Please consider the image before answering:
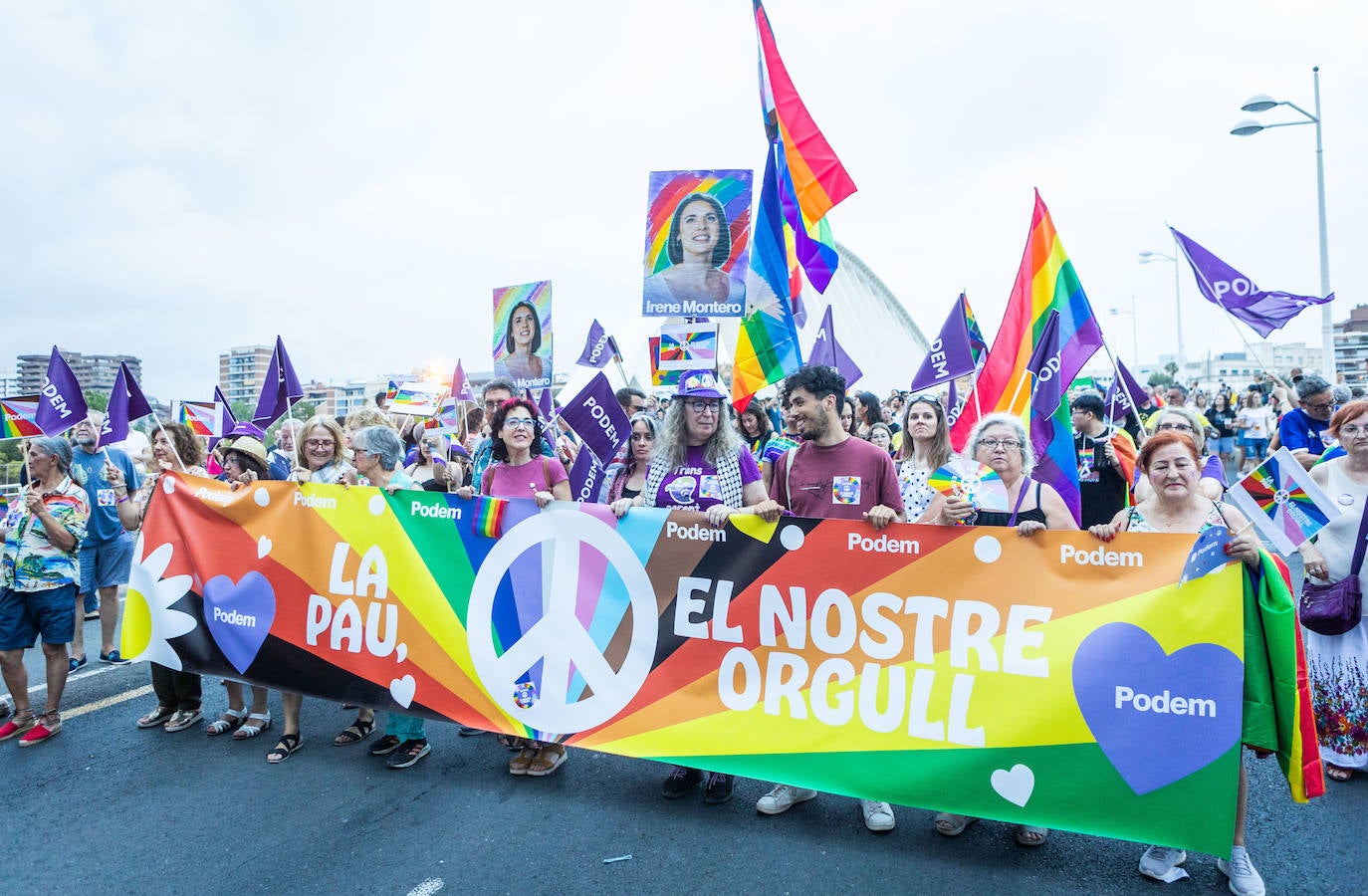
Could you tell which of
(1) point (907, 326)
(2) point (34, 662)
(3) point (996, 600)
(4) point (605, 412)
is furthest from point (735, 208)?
(1) point (907, 326)

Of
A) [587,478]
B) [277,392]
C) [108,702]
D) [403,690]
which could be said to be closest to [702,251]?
[587,478]

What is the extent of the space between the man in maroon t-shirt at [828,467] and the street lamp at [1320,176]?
909 cm

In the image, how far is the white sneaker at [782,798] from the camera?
372 cm

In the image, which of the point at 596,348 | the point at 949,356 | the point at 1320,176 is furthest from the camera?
the point at 1320,176

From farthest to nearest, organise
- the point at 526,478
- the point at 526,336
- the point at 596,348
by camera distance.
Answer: the point at 596,348 < the point at 526,336 < the point at 526,478

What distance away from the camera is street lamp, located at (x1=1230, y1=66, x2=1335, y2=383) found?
10570mm

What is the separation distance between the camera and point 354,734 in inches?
187

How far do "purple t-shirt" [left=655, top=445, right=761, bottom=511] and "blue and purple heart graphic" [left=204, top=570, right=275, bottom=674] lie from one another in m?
2.48

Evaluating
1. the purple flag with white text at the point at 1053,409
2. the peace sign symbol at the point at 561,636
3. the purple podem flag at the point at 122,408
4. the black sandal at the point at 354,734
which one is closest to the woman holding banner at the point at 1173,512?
the purple flag with white text at the point at 1053,409

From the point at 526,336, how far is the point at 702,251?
2.24m

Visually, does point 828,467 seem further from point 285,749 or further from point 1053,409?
point 285,749

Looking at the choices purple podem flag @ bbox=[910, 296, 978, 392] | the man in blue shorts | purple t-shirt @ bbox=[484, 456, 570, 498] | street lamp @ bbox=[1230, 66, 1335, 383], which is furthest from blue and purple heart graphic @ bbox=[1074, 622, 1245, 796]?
street lamp @ bbox=[1230, 66, 1335, 383]

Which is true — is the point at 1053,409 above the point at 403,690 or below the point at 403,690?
above

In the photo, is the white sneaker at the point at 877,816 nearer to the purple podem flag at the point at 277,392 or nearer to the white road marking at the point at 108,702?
the purple podem flag at the point at 277,392
